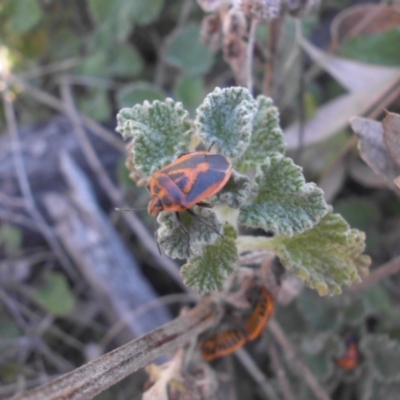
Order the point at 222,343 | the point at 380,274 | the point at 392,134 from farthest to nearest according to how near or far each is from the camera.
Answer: the point at 380,274 < the point at 222,343 < the point at 392,134

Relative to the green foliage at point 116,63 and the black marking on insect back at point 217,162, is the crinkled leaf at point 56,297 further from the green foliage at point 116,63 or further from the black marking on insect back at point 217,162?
the black marking on insect back at point 217,162

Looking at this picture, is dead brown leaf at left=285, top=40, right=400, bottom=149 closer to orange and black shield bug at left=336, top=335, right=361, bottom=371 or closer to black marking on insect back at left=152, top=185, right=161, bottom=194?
orange and black shield bug at left=336, top=335, right=361, bottom=371

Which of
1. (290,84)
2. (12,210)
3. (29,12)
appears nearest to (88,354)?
(12,210)

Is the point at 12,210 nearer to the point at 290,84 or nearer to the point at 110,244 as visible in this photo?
the point at 110,244

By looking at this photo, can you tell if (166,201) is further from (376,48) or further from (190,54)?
(376,48)

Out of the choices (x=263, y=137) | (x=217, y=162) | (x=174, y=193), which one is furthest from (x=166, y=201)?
(x=263, y=137)

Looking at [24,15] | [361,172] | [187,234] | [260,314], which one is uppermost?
[24,15]
